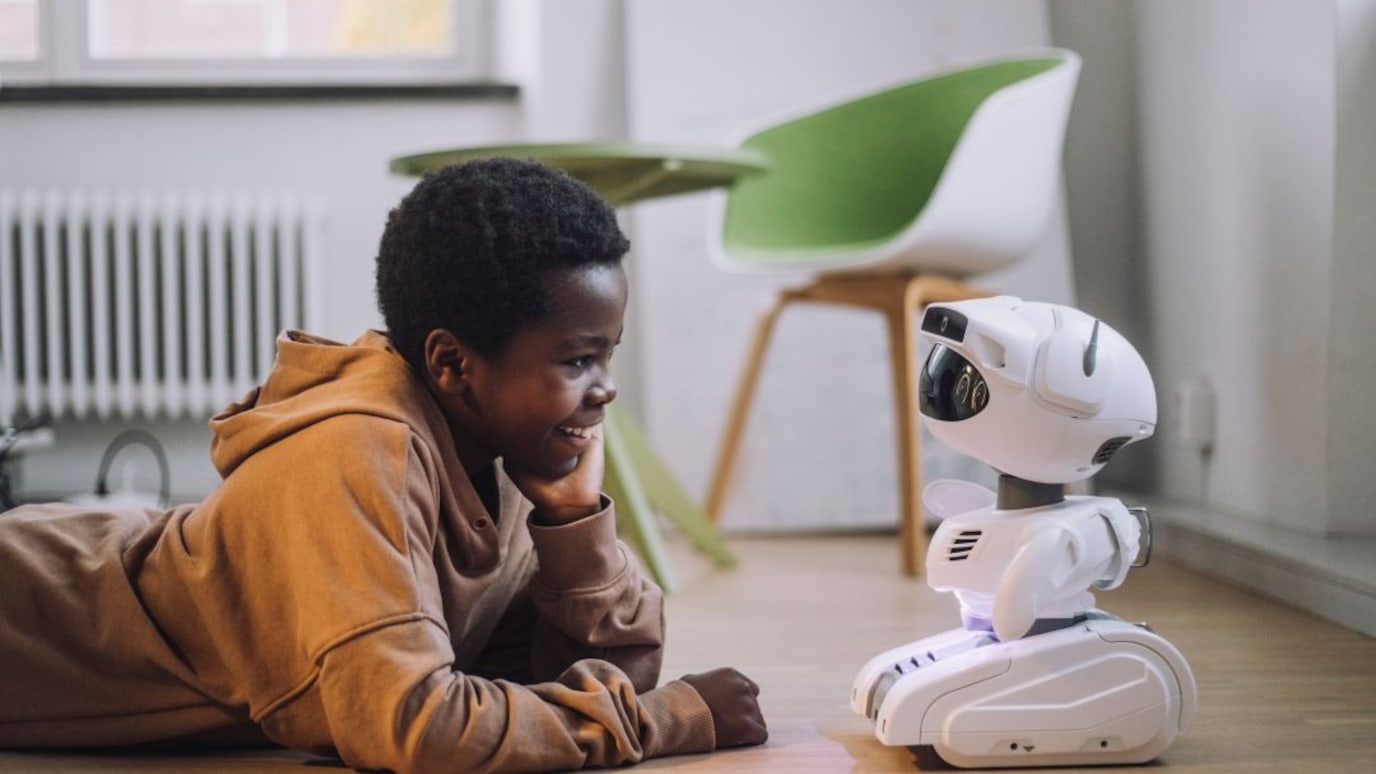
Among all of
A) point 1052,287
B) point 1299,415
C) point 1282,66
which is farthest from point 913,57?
point 1299,415

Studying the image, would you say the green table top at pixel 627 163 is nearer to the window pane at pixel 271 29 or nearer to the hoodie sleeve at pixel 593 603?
the hoodie sleeve at pixel 593 603

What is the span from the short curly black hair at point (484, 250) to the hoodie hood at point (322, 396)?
0.04 m

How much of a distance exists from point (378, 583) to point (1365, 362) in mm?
1574

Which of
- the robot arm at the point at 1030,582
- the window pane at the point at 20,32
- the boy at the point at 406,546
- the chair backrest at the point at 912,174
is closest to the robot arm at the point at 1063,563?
the robot arm at the point at 1030,582

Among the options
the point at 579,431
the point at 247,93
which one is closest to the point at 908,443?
the point at 579,431

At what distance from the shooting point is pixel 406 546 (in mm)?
1058

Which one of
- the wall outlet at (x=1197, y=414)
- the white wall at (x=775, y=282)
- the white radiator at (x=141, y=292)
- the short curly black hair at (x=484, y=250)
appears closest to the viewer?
the short curly black hair at (x=484, y=250)

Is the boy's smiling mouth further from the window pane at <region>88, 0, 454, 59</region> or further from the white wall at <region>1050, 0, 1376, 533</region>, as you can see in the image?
the window pane at <region>88, 0, 454, 59</region>

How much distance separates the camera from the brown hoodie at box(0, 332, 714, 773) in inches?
40.8

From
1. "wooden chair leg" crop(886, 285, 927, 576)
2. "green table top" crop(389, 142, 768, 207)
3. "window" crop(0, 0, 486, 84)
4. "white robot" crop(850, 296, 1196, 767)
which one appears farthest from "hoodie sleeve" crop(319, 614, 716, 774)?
"window" crop(0, 0, 486, 84)

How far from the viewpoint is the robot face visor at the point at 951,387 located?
119 cm

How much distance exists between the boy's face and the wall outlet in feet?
5.51

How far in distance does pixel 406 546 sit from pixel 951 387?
0.45 meters

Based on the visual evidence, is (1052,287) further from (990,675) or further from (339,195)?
(990,675)
